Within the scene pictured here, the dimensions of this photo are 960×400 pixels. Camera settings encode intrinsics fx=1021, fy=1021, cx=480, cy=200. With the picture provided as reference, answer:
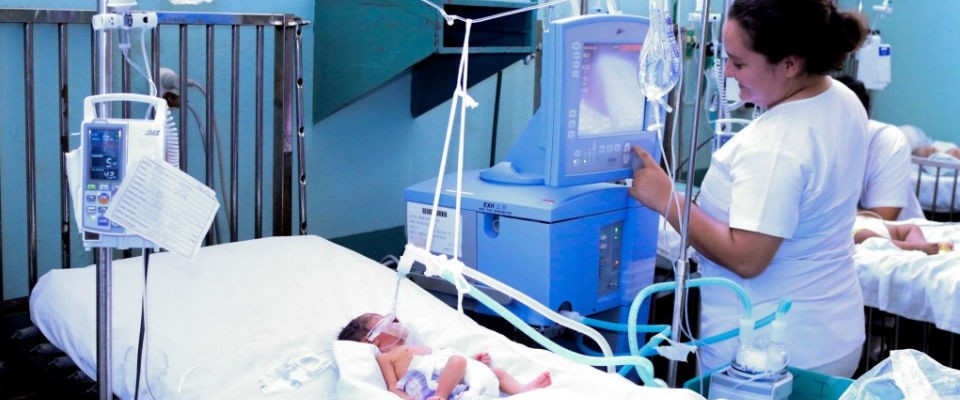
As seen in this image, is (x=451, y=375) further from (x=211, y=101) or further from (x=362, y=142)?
(x=362, y=142)

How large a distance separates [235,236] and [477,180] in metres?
0.64

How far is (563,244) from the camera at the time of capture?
2.18 meters

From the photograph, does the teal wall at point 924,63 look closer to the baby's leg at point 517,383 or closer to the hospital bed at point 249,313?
the hospital bed at point 249,313

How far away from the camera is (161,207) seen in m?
1.33

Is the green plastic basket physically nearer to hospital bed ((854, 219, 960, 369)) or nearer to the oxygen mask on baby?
the oxygen mask on baby

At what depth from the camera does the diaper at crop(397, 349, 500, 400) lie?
5.46 ft

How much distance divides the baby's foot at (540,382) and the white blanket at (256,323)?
3 centimetres

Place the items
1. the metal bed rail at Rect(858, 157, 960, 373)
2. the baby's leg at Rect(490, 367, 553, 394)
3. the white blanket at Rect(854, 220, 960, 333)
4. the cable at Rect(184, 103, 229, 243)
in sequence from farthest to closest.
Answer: the metal bed rail at Rect(858, 157, 960, 373) < the white blanket at Rect(854, 220, 960, 333) < the cable at Rect(184, 103, 229, 243) < the baby's leg at Rect(490, 367, 553, 394)

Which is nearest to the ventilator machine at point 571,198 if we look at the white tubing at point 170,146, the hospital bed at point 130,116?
the hospital bed at point 130,116

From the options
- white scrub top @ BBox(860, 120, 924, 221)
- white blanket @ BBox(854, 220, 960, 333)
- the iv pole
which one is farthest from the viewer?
white scrub top @ BBox(860, 120, 924, 221)

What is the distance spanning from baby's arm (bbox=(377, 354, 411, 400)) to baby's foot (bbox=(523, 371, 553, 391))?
0.20 metres

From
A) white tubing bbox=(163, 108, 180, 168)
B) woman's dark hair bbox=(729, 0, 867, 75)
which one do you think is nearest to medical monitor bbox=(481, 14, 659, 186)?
woman's dark hair bbox=(729, 0, 867, 75)

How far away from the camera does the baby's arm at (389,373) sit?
1703mm

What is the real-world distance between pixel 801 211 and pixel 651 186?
1.24 feet
